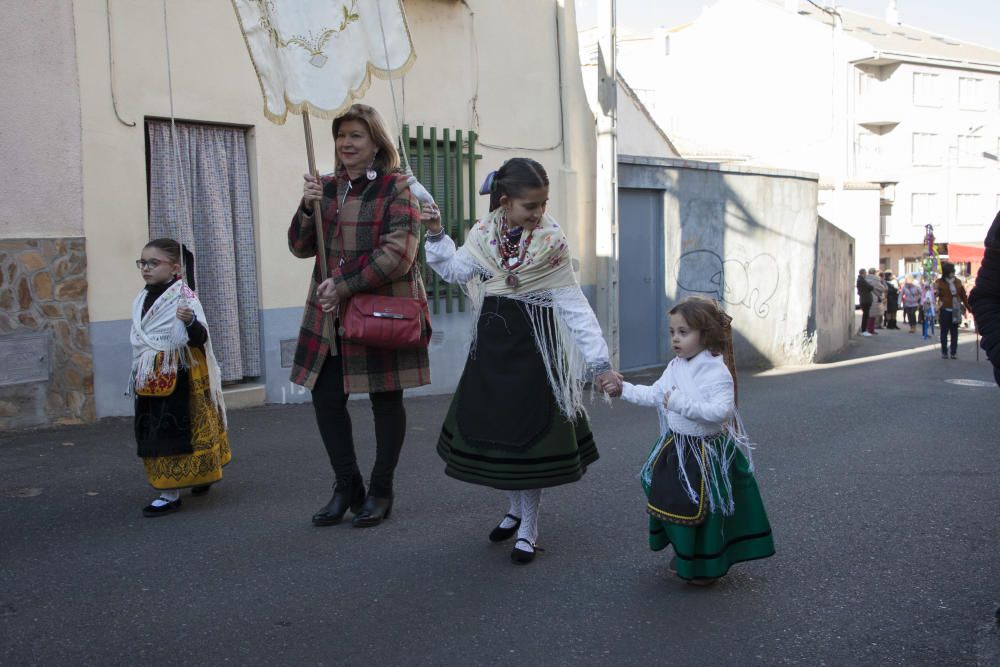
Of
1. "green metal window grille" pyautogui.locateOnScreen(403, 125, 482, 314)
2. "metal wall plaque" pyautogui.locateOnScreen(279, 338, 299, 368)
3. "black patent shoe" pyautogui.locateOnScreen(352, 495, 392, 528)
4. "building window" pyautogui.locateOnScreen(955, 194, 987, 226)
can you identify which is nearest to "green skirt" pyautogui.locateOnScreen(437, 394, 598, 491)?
"black patent shoe" pyautogui.locateOnScreen(352, 495, 392, 528)

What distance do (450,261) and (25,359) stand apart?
4652mm

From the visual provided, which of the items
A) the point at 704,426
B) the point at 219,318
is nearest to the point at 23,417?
the point at 219,318

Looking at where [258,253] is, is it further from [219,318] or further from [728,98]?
[728,98]

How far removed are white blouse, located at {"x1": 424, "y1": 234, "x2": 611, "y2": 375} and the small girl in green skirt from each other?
0.74ft

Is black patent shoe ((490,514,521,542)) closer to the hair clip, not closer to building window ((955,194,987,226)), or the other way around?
the hair clip

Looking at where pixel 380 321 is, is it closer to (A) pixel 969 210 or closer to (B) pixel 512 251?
(B) pixel 512 251

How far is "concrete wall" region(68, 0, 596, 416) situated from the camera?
7809 mm

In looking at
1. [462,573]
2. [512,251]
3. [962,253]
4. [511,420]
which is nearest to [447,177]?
[512,251]

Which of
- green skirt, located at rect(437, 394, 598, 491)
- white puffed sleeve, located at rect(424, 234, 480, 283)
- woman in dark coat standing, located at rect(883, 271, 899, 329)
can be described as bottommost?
woman in dark coat standing, located at rect(883, 271, 899, 329)

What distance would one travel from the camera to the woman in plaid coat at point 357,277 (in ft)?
14.9

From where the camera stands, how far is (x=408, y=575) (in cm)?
414

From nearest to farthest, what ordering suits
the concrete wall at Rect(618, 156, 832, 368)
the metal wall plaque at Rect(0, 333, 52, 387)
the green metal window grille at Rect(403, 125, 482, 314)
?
the metal wall plaque at Rect(0, 333, 52, 387) → the green metal window grille at Rect(403, 125, 482, 314) → the concrete wall at Rect(618, 156, 832, 368)

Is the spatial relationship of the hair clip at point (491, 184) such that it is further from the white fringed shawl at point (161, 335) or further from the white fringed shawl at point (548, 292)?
the white fringed shawl at point (161, 335)

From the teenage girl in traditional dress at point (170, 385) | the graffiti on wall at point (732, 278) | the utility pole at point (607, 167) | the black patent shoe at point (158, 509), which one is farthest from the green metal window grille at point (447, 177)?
the black patent shoe at point (158, 509)
